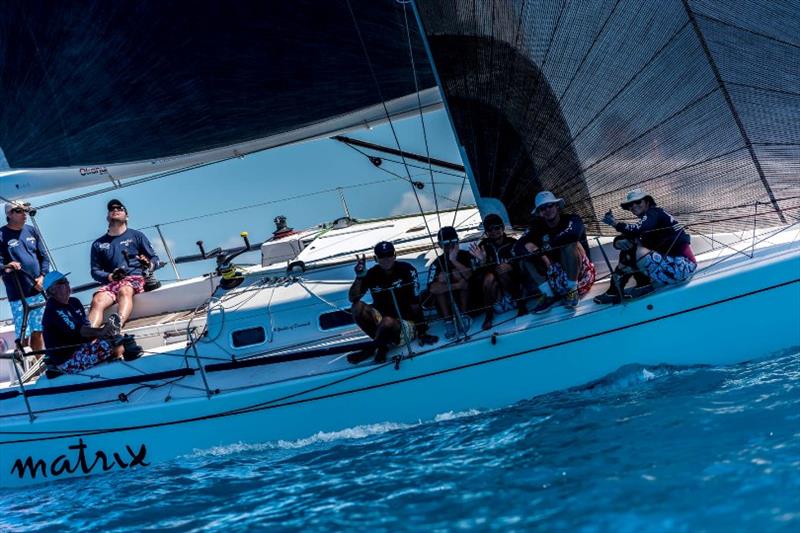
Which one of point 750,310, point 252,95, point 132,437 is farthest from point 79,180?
point 750,310

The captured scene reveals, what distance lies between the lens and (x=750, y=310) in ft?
14.1

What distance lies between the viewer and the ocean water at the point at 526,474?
3.01 meters

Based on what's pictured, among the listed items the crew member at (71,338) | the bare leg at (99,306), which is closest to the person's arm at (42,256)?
the bare leg at (99,306)

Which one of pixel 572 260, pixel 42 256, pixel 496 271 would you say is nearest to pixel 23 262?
pixel 42 256

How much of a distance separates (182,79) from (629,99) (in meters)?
3.72

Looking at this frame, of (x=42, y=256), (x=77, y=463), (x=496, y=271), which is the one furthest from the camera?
(x=42, y=256)

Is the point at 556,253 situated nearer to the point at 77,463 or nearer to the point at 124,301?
the point at 77,463

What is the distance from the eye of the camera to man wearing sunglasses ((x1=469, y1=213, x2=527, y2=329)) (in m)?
4.89

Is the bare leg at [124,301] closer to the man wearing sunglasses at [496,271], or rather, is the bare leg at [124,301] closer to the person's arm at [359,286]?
the person's arm at [359,286]

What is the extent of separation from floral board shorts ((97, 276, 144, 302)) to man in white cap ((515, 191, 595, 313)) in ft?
11.9

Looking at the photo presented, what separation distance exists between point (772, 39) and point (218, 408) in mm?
4062

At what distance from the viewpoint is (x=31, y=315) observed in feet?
21.1

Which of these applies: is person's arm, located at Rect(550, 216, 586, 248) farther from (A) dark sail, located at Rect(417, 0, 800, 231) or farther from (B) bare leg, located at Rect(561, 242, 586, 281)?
(A) dark sail, located at Rect(417, 0, 800, 231)

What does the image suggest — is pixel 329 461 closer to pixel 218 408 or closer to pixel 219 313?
pixel 218 408
